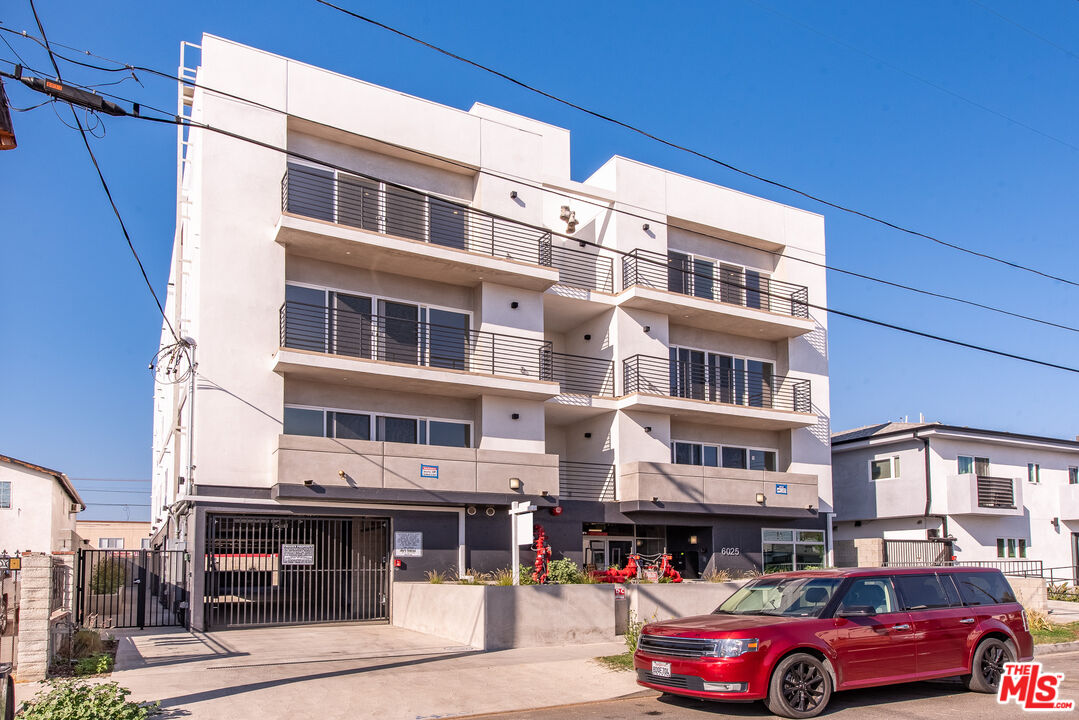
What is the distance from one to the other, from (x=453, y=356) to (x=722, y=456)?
941 centimetres

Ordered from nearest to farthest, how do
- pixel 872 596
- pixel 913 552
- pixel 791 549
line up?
pixel 872 596 < pixel 791 549 < pixel 913 552

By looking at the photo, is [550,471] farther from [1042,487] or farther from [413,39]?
[1042,487]

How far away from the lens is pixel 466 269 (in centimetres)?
2333

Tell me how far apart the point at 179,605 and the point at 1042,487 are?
28.6 metres

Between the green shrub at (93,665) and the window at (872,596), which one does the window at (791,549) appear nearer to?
the window at (872,596)

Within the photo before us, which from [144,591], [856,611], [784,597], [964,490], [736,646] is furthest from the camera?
[964,490]

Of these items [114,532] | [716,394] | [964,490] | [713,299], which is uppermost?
[713,299]

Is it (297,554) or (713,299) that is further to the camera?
(713,299)

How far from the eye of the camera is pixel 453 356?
78.6ft

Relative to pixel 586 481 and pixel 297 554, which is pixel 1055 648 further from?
pixel 297 554

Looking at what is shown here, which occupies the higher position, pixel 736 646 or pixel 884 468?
pixel 884 468

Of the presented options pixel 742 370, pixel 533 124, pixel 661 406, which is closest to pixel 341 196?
pixel 533 124

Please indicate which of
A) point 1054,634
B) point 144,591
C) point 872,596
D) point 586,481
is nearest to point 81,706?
point 872,596

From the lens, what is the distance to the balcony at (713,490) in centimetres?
2442
